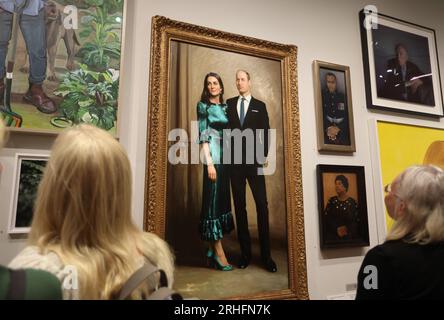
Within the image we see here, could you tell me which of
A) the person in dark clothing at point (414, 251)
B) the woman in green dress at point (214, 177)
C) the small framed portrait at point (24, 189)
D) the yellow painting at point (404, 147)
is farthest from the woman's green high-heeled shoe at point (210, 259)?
the yellow painting at point (404, 147)

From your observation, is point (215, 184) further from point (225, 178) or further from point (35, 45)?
point (35, 45)

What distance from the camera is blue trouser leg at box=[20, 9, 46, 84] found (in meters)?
1.14

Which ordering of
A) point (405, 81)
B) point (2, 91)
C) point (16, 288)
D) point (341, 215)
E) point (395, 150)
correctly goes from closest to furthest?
point (16, 288), point (2, 91), point (341, 215), point (395, 150), point (405, 81)

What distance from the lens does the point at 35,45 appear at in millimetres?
1155

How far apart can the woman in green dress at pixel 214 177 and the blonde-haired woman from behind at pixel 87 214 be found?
0.67 m

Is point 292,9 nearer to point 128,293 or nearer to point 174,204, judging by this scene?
point 174,204

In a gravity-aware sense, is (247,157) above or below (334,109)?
below

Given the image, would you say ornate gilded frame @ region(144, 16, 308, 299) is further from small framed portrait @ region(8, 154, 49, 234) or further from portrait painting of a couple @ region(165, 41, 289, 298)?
small framed portrait @ region(8, 154, 49, 234)

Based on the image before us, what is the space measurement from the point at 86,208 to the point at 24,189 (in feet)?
2.03

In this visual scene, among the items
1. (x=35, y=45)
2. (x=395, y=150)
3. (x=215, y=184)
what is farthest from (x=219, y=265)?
(x=395, y=150)

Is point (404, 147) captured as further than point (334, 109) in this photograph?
Yes

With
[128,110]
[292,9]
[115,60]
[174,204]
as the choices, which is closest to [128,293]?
[174,204]

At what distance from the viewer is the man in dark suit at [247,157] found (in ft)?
4.64

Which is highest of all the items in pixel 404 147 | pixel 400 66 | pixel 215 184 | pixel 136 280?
pixel 400 66
